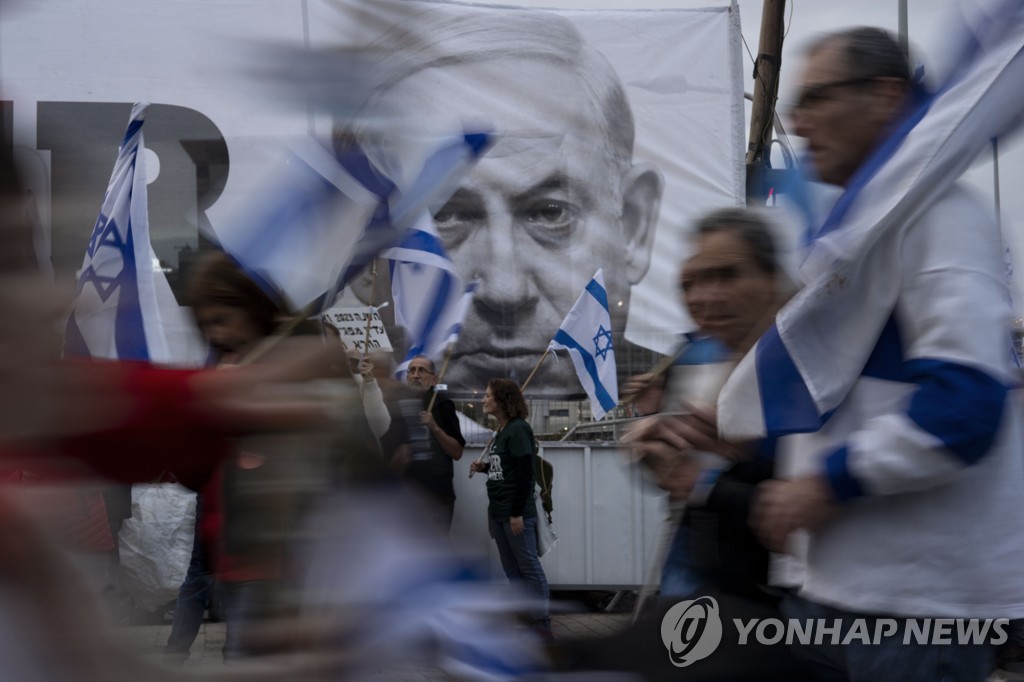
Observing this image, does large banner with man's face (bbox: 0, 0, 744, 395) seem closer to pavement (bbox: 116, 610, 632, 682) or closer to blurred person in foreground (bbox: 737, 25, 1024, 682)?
pavement (bbox: 116, 610, 632, 682)

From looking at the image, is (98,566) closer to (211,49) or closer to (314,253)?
(314,253)

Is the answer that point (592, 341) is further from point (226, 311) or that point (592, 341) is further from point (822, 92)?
point (822, 92)

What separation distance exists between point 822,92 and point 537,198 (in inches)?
250

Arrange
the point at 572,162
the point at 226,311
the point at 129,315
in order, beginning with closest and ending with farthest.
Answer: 1. the point at 226,311
2. the point at 129,315
3. the point at 572,162

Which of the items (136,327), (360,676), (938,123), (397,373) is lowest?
(397,373)

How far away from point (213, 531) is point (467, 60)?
541 cm

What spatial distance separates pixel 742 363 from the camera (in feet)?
5.67

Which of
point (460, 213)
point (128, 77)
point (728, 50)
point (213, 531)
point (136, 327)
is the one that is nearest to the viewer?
point (213, 531)

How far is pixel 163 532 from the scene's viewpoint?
471 centimetres

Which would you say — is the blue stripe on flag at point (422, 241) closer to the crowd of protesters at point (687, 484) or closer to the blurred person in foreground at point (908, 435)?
the crowd of protesters at point (687, 484)

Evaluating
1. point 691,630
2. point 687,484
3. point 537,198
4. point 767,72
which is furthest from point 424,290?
point 767,72

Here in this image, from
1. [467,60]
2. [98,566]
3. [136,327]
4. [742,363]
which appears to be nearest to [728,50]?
[467,60]

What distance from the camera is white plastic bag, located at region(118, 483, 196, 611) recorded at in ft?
11.4

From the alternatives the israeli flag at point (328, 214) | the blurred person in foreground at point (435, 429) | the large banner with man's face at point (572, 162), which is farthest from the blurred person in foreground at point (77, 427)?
the large banner with man's face at point (572, 162)
